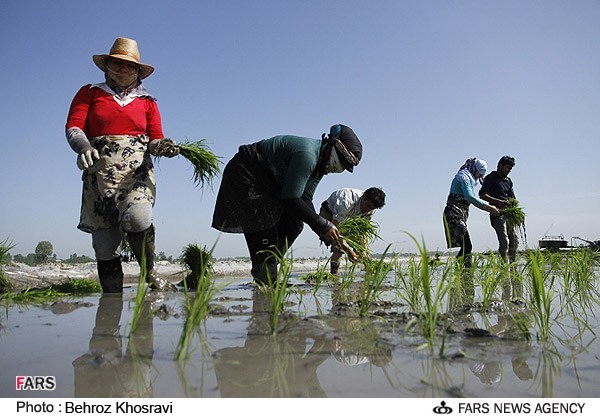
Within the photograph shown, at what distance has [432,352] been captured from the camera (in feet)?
4.54

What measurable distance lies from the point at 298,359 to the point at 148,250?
219 cm

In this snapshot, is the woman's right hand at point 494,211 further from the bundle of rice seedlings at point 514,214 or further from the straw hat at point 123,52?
the straw hat at point 123,52

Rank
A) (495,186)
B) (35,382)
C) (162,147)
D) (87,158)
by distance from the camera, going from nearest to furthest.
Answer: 1. (35,382)
2. (87,158)
3. (162,147)
4. (495,186)

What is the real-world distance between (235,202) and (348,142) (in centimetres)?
98

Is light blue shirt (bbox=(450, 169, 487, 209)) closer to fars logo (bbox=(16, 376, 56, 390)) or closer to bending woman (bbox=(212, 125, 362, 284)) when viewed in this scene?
bending woman (bbox=(212, 125, 362, 284))

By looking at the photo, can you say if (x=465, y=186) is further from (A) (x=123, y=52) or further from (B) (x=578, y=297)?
(A) (x=123, y=52)

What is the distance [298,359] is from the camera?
1404 mm

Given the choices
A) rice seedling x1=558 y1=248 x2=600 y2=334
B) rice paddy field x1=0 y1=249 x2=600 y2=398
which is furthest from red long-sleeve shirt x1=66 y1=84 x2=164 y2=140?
rice seedling x1=558 y1=248 x2=600 y2=334

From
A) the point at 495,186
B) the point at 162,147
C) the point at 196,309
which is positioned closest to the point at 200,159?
the point at 162,147

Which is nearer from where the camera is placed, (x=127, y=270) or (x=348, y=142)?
(x=348, y=142)

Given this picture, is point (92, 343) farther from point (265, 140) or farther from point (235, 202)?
point (265, 140)

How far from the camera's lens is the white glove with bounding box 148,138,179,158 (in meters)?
3.33

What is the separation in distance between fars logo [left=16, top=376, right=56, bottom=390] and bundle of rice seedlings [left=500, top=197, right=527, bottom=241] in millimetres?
6404
